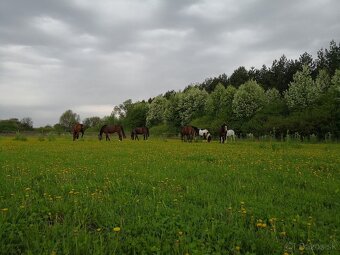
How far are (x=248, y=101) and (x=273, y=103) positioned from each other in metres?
5.77

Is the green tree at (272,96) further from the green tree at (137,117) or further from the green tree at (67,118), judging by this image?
the green tree at (67,118)

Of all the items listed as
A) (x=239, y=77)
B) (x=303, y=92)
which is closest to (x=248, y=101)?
(x=303, y=92)

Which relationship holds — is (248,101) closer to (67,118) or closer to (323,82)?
(323,82)

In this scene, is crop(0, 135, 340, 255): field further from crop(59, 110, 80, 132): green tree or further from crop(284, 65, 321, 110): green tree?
crop(59, 110, 80, 132): green tree

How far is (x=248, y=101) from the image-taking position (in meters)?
71.8

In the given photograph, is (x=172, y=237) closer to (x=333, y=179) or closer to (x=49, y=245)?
(x=49, y=245)

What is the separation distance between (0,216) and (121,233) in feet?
6.09

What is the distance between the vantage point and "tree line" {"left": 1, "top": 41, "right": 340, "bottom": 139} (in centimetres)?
5081

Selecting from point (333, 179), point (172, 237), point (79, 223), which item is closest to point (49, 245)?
point (79, 223)

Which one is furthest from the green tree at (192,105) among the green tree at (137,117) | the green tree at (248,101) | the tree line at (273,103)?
the green tree at (137,117)

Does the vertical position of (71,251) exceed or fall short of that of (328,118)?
it falls short

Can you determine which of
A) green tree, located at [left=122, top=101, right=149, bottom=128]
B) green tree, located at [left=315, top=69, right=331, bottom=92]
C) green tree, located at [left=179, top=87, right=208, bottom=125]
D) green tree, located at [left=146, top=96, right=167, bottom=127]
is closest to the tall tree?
green tree, located at [left=179, top=87, right=208, bottom=125]

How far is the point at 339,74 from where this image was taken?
57.4 m

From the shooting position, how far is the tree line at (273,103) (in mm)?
50812
